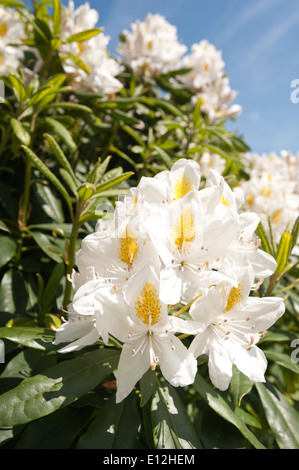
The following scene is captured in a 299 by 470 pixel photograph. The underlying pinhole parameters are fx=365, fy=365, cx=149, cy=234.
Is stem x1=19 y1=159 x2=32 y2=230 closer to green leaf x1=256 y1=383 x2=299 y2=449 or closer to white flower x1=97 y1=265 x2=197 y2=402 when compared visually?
white flower x1=97 y1=265 x2=197 y2=402

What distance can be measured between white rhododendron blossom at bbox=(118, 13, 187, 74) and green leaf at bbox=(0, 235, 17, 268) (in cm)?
147

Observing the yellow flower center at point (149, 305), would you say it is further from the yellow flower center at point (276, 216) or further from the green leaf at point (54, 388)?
the yellow flower center at point (276, 216)

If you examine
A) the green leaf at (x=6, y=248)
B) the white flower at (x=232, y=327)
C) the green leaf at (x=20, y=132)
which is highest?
the green leaf at (x=20, y=132)

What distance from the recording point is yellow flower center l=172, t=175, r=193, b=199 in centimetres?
98

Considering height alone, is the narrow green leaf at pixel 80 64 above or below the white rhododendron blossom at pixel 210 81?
below

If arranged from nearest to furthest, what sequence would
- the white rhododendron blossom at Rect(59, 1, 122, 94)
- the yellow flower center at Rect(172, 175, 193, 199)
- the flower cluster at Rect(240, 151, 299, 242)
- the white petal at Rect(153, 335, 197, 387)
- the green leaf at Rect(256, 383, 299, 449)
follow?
the white petal at Rect(153, 335, 197, 387), the yellow flower center at Rect(172, 175, 193, 199), the green leaf at Rect(256, 383, 299, 449), the white rhododendron blossom at Rect(59, 1, 122, 94), the flower cluster at Rect(240, 151, 299, 242)

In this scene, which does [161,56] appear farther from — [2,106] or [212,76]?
[2,106]

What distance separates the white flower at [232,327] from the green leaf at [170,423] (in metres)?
0.19

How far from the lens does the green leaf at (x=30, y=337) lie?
0.93 meters

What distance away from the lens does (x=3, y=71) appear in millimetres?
1579

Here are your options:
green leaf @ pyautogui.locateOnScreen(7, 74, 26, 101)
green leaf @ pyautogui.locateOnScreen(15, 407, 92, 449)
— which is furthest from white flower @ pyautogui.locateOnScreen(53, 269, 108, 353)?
green leaf @ pyautogui.locateOnScreen(7, 74, 26, 101)

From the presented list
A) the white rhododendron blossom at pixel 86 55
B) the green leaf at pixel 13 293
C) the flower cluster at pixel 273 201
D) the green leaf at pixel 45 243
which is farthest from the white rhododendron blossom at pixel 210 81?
the green leaf at pixel 13 293
